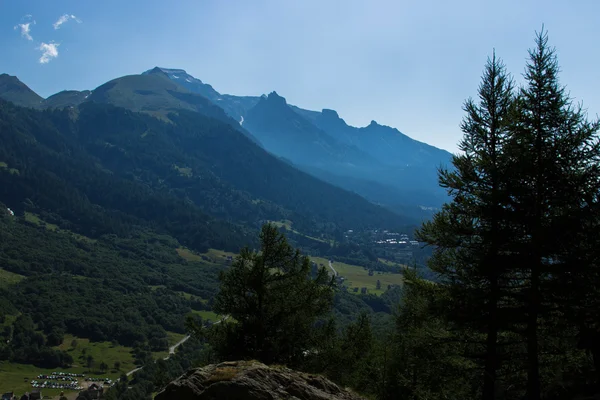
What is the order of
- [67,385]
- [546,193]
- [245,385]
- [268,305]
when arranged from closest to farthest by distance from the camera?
[245,385]
[546,193]
[268,305]
[67,385]

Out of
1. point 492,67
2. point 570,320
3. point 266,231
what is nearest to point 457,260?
point 570,320

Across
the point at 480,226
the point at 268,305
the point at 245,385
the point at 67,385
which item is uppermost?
the point at 480,226

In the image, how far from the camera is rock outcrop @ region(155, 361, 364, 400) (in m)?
11.2

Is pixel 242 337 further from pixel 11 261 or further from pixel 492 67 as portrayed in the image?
pixel 11 261

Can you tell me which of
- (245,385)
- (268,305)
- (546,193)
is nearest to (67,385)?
(268,305)

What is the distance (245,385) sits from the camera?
442 inches

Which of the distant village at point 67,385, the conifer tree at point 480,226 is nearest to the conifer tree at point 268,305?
the conifer tree at point 480,226

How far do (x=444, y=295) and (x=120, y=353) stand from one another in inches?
5436

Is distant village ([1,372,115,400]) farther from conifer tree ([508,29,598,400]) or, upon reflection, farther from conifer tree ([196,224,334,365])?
conifer tree ([508,29,598,400])

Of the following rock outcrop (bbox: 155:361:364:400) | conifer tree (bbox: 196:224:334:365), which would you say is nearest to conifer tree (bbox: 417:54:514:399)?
rock outcrop (bbox: 155:361:364:400)

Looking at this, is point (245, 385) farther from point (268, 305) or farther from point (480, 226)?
point (268, 305)

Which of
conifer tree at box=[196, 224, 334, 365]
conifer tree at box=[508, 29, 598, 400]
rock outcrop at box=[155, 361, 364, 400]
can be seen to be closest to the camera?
rock outcrop at box=[155, 361, 364, 400]

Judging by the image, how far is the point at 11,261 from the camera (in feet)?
632

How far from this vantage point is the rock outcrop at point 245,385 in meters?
11.2
